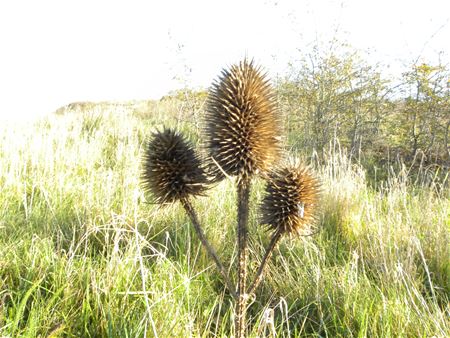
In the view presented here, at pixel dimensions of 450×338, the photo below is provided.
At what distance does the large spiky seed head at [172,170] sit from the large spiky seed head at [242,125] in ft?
0.38

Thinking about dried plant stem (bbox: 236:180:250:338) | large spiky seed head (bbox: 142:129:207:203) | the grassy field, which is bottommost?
the grassy field

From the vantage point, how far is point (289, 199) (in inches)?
67.1

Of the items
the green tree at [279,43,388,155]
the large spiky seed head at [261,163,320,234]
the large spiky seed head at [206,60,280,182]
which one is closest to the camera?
the large spiky seed head at [206,60,280,182]

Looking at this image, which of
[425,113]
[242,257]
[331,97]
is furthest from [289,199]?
[425,113]

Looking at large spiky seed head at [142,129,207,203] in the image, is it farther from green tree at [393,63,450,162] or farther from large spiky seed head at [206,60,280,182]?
green tree at [393,63,450,162]

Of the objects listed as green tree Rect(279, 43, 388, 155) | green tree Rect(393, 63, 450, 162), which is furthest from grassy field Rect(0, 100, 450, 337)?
green tree Rect(393, 63, 450, 162)

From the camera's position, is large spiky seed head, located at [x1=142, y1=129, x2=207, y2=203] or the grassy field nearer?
large spiky seed head, located at [x1=142, y1=129, x2=207, y2=203]

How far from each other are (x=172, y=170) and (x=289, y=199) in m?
0.61

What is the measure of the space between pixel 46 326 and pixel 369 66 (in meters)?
7.43

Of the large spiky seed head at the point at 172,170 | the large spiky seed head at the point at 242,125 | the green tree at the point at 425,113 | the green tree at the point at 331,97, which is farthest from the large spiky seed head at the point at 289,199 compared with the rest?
the green tree at the point at 425,113

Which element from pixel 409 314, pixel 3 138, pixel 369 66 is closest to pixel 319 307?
pixel 409 314

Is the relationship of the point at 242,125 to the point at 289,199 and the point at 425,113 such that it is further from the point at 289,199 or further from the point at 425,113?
the point at 425,113

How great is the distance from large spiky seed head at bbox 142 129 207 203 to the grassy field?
0.16 meters

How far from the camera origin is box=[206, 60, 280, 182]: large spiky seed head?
161 centimetres
